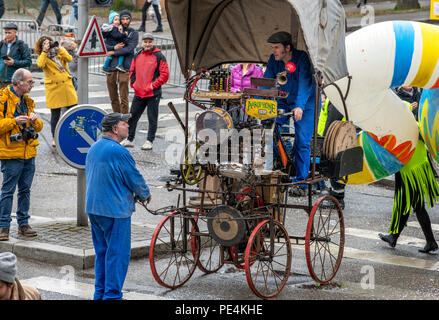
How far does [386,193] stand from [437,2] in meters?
4.62

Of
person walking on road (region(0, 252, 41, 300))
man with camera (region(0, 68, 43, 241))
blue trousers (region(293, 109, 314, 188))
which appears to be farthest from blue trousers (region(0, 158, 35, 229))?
person walking on road (region(0, 252, 41, 300))

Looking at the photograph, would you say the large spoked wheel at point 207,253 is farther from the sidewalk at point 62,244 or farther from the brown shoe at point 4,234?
the brown shoe at point 4,234

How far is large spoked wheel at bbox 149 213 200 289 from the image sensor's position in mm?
8305

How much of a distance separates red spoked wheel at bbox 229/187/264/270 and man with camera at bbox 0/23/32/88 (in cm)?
733

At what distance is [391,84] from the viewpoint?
10.1m

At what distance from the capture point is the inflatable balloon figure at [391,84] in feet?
32.6

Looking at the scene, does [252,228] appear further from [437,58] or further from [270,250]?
[437,58]

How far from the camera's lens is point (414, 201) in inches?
412

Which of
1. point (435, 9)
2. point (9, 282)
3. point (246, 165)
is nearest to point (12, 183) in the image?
point (246, 165)

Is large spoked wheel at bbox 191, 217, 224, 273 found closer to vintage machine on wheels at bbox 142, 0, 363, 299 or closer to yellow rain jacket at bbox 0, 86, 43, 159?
vintage machine on wheels at bbox 142, 0, 363, 299

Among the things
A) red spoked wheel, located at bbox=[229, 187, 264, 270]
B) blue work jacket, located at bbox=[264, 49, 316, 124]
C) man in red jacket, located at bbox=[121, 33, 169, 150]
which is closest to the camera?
red spoked wheel, located at bbox=[229, 187, 264, 270]

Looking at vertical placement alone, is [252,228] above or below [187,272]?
above

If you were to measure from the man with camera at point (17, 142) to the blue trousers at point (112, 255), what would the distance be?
2373mm
